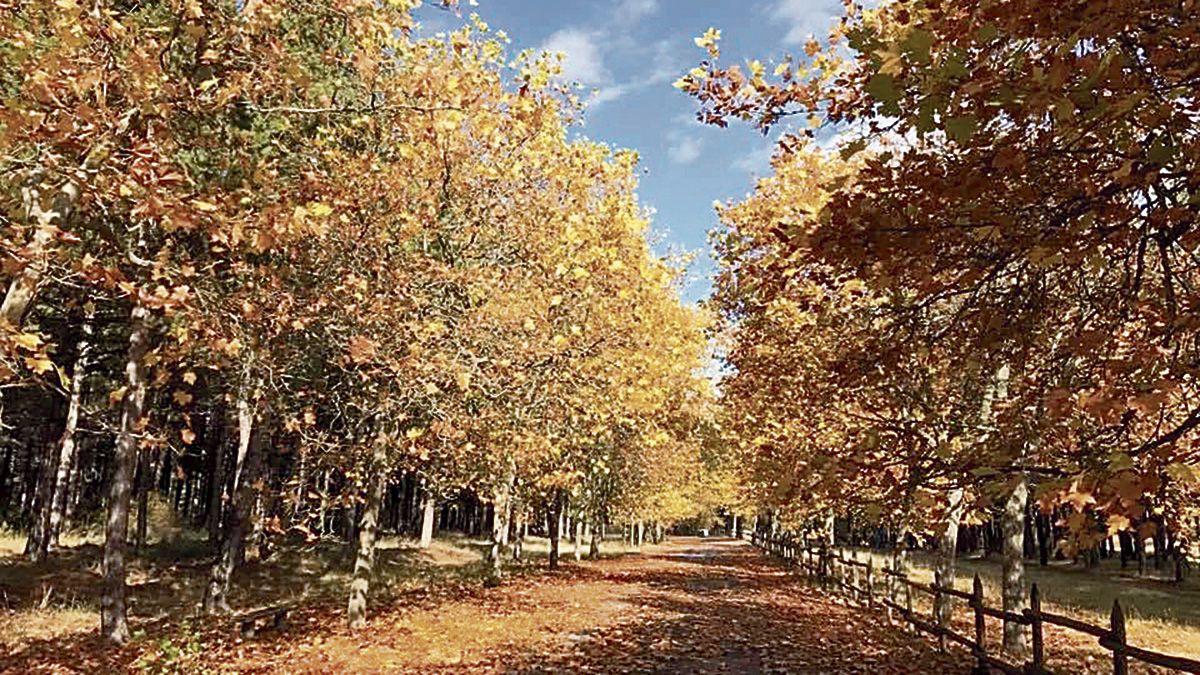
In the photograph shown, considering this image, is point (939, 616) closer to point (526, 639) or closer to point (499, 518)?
point (526, 639)

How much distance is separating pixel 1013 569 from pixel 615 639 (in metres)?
6.66

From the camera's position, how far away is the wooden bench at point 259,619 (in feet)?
43.4

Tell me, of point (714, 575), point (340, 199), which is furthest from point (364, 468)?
point (714, 575)

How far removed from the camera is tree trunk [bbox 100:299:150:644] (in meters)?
12.9

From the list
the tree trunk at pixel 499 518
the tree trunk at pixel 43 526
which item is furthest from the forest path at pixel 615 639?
the tree trunk at pixel 43 526

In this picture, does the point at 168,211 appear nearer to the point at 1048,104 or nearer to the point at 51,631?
the point at 1048,104

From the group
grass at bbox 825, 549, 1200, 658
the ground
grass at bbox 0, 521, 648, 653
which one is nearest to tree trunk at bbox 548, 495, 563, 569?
grass at bbox 0, 521, 648, 653

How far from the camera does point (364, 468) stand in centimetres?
1647

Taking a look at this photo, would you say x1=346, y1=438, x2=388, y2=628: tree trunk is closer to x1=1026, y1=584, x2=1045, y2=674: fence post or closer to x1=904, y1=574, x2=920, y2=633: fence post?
x1=904, y1=574, x2=920, y2=633: fence post

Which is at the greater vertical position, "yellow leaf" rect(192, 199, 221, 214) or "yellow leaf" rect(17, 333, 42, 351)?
"yellow leaf" rect(192, 199, 221, 214)

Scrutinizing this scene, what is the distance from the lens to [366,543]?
50.0ft

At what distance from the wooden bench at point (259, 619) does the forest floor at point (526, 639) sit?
0.20 meters

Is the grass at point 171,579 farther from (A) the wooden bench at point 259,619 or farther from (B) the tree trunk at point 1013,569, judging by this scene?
(B) the tree trunk at point 1013,569

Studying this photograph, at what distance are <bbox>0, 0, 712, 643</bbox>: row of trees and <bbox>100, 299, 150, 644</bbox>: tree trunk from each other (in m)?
0.04
